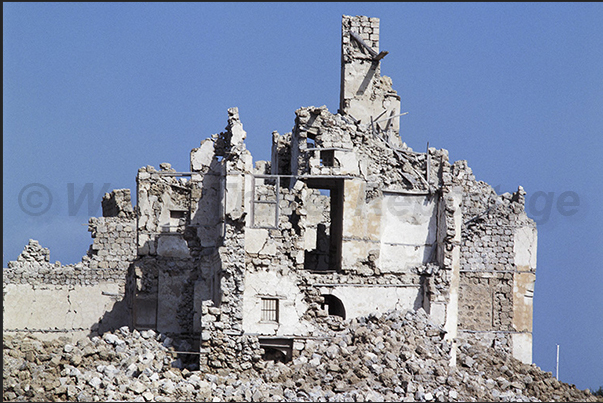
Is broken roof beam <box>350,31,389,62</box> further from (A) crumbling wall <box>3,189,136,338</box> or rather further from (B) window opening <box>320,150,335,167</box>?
(A) crumbling wall <box>3,189,136,338</box>

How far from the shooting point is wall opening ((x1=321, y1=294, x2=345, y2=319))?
26.9m

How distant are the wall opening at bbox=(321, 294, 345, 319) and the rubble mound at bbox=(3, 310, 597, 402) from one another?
1.74ft

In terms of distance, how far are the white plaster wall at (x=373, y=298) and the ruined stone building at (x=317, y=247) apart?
0.03 meters

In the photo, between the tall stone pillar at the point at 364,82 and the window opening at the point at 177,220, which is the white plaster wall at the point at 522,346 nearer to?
the tall stone pillar at the point at 364,82

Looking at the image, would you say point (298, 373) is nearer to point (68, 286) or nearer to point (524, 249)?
point (524, 249)

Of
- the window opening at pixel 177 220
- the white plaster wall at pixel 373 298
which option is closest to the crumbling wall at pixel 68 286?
the window opening at pixel 177 220

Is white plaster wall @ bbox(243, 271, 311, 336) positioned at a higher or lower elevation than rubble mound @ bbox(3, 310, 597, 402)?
higher

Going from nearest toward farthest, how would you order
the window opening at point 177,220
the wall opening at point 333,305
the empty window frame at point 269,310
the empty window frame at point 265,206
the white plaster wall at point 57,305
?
the empty window frame at point 269,310 → the empty window frame at point 265,206 → the wall opening at point 333,305 → the window opening at point 177,220 → the white plaster wall at point 57,305

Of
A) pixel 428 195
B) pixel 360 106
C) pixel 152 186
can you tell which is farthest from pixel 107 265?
pixel 428 195

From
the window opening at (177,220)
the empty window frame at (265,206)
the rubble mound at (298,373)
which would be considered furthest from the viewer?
the window opening at (177,220)

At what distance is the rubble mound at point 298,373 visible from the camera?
23.8m

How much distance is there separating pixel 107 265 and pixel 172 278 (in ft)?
21.7

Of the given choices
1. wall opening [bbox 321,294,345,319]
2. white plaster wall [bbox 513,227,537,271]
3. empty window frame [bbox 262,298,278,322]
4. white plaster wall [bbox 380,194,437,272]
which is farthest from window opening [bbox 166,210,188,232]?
white plaster wall [bbox 513,227,537,271]

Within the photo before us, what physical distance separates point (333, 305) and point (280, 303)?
2.10 m
